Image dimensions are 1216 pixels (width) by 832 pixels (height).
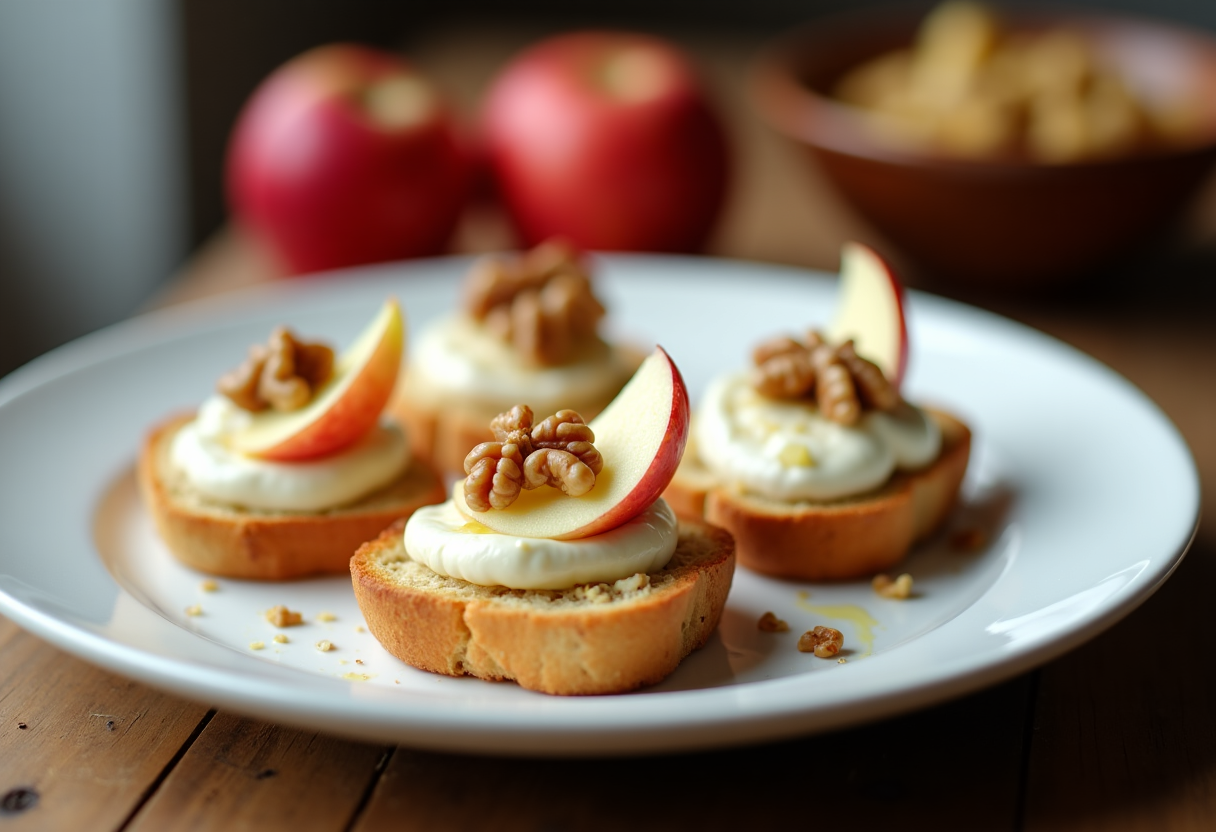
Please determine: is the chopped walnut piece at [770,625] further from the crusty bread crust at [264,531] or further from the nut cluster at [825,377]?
the crusty bread crust at [264,531]

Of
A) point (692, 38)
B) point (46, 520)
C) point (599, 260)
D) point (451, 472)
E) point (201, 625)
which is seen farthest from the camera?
point (692, 38)

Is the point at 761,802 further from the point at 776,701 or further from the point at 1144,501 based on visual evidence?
the point at 1144,501

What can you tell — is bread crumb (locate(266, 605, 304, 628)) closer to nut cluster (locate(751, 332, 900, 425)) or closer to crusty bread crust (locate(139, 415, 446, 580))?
crusty bread crust (locate(139, 415, 446, 580))

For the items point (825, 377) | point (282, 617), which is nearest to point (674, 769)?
point (282, 617)

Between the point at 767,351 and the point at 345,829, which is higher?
Result: the point at 767,351

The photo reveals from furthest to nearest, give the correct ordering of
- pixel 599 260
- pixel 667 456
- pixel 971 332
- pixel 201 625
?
pixel 599 260 → pixel 971 332 → pixel 201 625 → pixel 667 456

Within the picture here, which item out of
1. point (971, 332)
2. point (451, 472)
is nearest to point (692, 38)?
point (971, 332)

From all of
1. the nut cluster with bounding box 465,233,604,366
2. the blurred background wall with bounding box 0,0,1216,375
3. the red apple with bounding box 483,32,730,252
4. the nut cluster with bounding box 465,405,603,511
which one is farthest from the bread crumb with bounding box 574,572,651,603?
the blurred background wall with bounding box 0,0,1216,375
